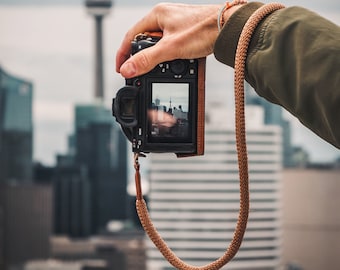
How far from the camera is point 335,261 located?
697 inches

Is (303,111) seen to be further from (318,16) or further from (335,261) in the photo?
(335,261)

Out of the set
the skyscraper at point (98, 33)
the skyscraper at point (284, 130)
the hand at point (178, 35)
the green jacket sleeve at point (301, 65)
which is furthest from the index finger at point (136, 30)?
the skyscraper at point (98, 33)

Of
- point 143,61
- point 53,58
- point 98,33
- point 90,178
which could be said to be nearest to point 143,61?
point 143,61

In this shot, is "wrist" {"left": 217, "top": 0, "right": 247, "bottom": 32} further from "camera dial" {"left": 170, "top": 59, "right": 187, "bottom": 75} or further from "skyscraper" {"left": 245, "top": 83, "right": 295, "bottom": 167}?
"skyscraper" {"left": 245, "top": 83, "right": 295, "bottom": 167}

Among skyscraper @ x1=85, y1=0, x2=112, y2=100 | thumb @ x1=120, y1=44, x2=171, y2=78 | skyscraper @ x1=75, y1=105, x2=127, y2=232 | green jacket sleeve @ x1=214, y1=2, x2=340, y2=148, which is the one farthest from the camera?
skyscraper @ x1=85, y1=0, x2=112, y2=100

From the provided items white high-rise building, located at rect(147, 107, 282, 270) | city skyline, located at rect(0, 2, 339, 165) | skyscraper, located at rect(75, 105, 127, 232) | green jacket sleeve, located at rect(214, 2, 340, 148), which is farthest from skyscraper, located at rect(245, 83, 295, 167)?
green jacket sleeve, located at rect(214, 2, 340, 148)

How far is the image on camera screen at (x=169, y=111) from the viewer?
70 centimetres

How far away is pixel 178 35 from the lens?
642mm

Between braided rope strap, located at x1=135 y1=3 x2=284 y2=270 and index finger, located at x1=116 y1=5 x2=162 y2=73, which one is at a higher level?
index finger, located at x1=116 y1=5 x2=162 y2=73

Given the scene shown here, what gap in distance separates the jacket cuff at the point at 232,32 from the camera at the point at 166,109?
0.25 ft

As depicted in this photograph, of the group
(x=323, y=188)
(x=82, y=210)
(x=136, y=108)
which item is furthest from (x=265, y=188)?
(x=136, y=108)

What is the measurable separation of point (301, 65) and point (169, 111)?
0.17m

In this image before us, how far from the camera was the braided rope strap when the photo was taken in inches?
23.1

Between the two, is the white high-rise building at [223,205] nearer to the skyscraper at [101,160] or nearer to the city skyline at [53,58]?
the skyscraper at [101,160]
